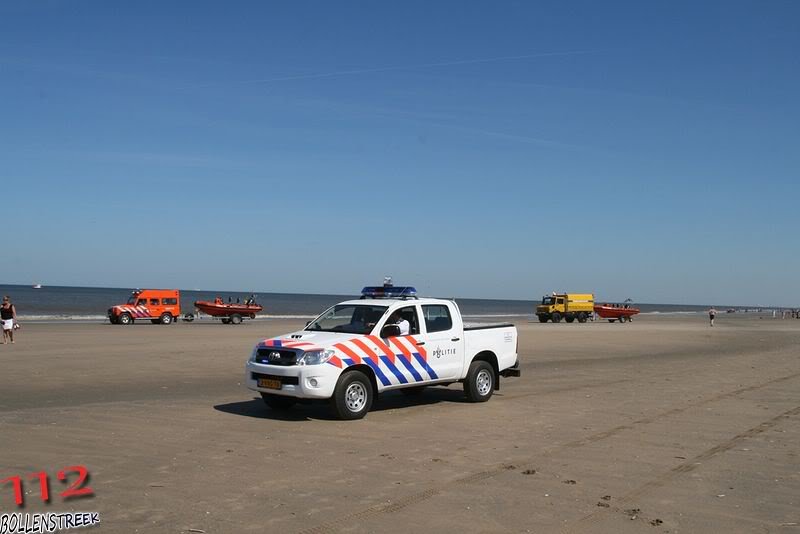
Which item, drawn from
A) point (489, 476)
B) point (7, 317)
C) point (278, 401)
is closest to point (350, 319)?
point (278, 401)

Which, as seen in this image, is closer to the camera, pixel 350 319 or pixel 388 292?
pixel 350 319

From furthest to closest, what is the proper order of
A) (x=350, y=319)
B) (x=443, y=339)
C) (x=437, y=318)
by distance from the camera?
(x=437, y=318)
(x=443, y=339)
(x=350, y=319)

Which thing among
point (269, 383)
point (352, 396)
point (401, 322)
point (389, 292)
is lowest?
point (352, 396)

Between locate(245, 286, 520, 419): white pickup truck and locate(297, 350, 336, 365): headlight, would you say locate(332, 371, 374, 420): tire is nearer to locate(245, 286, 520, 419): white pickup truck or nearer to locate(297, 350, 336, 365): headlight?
locate(245, 286, 520, 419): white pickup truck

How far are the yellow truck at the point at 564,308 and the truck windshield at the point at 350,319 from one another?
55.4 m

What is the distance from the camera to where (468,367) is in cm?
1398

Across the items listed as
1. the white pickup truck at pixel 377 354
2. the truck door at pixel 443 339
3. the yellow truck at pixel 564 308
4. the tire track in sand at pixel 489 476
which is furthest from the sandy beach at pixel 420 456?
the yellow truck at pixel 564 308

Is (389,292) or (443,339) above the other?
(389,292)

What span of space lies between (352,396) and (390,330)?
1287 millimetres

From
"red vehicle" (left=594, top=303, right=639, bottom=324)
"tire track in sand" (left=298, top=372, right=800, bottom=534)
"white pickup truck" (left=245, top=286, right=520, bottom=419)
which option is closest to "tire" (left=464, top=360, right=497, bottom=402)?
"white pickup truck" (left=245, top=286, right=520, bottom=419)

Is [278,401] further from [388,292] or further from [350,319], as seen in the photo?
[388,292]

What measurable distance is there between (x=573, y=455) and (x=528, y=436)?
4.27ft

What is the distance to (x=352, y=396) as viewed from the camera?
11.9 metres

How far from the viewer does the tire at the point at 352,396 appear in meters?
11.7
